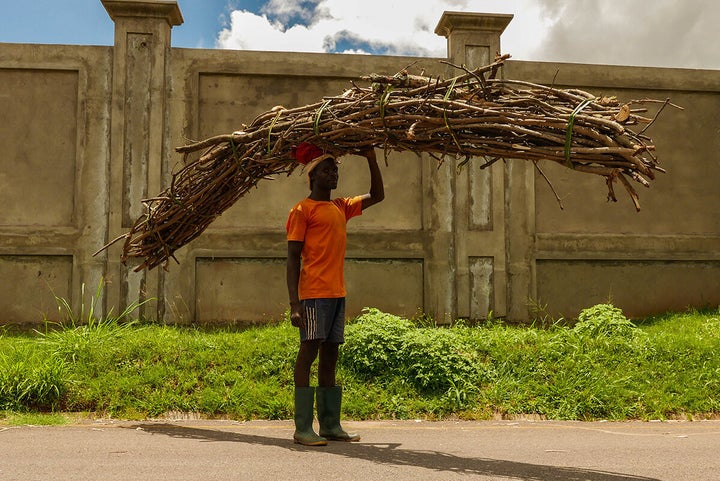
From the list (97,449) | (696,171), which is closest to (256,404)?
(97,449)

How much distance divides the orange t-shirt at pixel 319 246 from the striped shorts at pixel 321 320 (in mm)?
53

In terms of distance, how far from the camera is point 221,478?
3.87m

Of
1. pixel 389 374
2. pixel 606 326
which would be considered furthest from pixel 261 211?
pixel 606 326

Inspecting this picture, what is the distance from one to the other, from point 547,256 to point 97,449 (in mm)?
6900

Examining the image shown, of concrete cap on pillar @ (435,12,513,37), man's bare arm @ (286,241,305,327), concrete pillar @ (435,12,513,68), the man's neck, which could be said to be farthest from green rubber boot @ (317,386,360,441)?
concrete cap on pillar @ (435,12,513,37)

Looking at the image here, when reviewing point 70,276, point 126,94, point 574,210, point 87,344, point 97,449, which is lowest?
point 97,449

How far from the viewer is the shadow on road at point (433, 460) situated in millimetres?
4074

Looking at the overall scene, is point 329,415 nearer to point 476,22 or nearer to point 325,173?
point 325,173

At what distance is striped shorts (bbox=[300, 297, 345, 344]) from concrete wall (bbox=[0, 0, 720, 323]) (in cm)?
460

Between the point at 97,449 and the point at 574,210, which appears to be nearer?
the point at 97,449

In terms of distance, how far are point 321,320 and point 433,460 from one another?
3.81 feet

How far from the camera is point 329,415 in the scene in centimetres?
518

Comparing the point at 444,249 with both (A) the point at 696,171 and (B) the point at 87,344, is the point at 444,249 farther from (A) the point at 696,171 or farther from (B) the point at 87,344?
(B) the point at 87,344

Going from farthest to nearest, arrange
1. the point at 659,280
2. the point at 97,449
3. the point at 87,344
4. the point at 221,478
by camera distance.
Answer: the point at 659,280 < the point at 87,344 < the point at 97,449 < the point at 221,478
